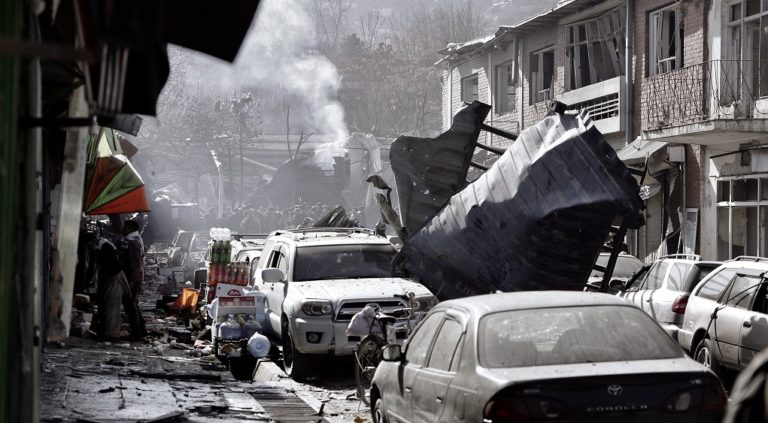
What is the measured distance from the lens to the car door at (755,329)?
11.4 m

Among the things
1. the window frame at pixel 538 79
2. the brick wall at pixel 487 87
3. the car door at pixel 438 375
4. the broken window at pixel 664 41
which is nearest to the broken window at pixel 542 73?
the window frame at pixel 538 79

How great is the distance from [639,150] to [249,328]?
1251cm

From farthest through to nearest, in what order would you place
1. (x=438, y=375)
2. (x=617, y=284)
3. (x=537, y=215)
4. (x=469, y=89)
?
(x=469, y=89) < (x=617, y=284) < (x=537, y=215) < (x=438, y=375)

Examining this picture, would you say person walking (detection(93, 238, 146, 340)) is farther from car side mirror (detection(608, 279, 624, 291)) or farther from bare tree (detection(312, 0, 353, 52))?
bare tree (detection(312, 0, 353, 52))

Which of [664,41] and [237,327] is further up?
[664,41]

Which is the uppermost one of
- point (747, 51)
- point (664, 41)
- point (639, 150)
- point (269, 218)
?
point (664, 41)

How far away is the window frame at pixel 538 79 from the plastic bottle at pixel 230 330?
17.8 metres

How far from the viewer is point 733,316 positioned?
12148mm

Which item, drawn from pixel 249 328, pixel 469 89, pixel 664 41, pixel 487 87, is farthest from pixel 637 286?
pixel 469 89

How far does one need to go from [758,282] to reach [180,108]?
47.8 metres

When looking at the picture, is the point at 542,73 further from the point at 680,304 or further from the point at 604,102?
the point at 680,304

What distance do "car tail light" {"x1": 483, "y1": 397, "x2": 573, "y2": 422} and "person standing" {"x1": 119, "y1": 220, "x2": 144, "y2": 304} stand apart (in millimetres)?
12019

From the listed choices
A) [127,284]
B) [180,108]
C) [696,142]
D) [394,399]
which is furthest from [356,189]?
[394,399]

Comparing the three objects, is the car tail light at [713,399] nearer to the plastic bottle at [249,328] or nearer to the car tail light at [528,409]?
the car tail light at [528,409]
